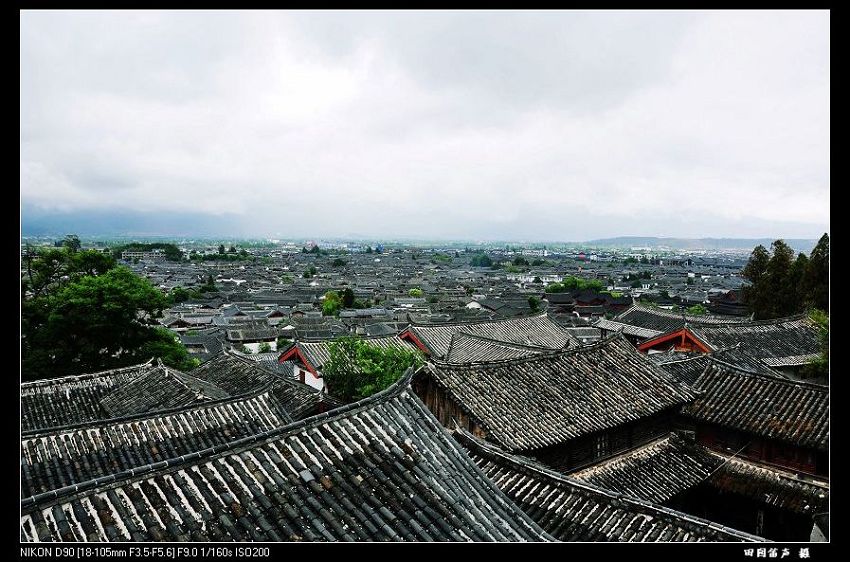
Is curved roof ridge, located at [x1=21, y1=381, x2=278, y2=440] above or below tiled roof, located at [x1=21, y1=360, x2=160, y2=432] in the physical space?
above

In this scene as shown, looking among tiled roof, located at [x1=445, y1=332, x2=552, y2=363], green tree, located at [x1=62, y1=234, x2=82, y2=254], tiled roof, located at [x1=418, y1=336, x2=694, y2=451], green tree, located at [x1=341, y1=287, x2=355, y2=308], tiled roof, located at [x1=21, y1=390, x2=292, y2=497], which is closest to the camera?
tiled roof, located at [x1=21, y1=390, x2=292, y2=497]

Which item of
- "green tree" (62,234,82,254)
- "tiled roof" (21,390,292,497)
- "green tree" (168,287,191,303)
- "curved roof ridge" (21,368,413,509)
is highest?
"green tree" (62,234,82,254)

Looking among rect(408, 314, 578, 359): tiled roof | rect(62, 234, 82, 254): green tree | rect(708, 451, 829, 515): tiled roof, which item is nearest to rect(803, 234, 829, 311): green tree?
rect(408, 314, 578, 359): tiled roof

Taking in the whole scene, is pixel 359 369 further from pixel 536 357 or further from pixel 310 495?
pixel 310 495

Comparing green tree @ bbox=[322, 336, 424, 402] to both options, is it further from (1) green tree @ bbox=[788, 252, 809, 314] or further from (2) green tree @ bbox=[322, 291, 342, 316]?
(2) green tree @ bbox=[322, 291, 342, 316]
